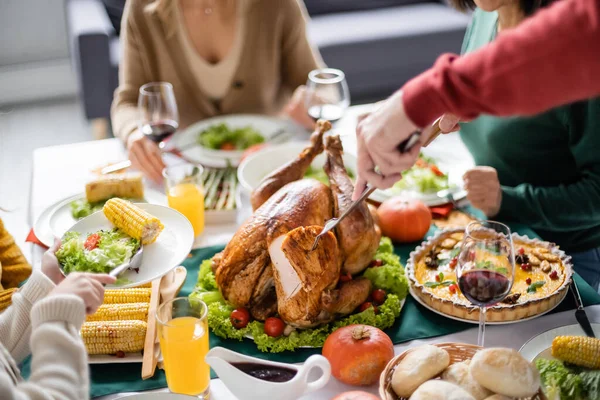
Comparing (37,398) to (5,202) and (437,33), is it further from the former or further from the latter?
(437,33)

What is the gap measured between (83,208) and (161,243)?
0.52m

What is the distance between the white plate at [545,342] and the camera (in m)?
1.26

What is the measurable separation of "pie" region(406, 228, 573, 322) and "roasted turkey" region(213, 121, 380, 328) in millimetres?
141

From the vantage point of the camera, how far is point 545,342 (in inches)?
50.9

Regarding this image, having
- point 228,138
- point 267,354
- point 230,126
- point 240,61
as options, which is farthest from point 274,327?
point 240,61

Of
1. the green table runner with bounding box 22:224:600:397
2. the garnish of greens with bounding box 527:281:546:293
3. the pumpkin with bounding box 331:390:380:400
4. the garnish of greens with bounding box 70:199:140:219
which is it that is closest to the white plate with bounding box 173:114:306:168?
the garnish of greens with bounding box 70:199:140:219

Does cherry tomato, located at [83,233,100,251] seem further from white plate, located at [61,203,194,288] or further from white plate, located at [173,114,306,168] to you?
white plate, located at [173,114,306,168]

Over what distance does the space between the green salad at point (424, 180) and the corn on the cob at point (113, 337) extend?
3.11 ft

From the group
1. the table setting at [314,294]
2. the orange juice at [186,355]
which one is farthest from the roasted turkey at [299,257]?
the orange juice at [186,355]

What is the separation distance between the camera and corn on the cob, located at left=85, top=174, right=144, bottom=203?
1797 mm

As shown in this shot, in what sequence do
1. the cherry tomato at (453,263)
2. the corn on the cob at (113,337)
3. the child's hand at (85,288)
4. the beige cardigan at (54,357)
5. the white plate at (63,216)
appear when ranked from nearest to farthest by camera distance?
the beige cardigan at (54,357) → the child's hand at (85,288) → the corn on the cob at (113,337) → the cherry tomato at (453,263) → the white plate at (63,216)

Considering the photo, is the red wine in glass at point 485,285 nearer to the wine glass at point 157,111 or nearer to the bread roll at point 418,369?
the bread roll at point 418,369

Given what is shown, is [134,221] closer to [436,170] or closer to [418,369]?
[418,369]

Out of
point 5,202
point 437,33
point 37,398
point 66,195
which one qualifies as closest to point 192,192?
point 66,195
